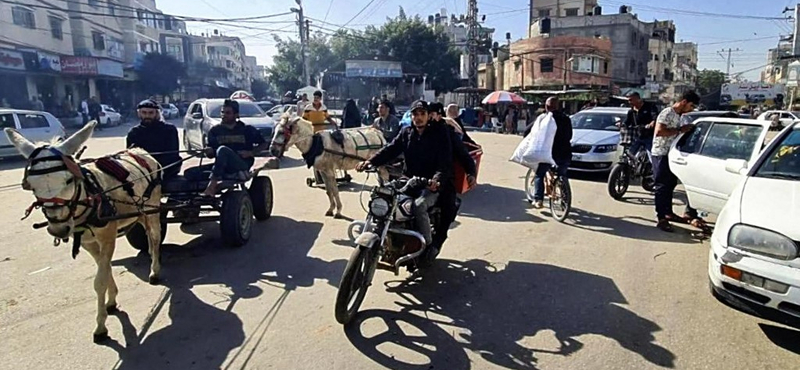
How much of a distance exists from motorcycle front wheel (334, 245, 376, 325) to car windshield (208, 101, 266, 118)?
12112mm

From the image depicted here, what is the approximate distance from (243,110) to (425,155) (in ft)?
41.5

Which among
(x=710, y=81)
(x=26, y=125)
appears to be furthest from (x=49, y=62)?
(x=710, y=81)

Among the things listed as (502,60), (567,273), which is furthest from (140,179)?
(502,60)

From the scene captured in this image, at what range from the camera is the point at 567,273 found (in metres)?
4.75

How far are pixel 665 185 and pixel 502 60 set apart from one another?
4062cm

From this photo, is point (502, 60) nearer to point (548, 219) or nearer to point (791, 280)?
point (548, 219)

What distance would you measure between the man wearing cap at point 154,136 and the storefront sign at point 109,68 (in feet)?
104

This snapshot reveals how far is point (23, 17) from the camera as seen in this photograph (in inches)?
1153

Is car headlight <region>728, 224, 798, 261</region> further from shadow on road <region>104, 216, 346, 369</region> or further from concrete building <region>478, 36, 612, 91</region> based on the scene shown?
concrete building <region>478, 36, 612, 91</region>

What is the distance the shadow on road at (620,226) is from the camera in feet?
19.6

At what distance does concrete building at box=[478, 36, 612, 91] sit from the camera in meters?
37.0

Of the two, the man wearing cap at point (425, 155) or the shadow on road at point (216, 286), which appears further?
the man wearing cap at point (425, 155)

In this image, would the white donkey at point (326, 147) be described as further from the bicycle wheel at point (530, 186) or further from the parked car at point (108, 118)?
the parked car at point (108, 118)

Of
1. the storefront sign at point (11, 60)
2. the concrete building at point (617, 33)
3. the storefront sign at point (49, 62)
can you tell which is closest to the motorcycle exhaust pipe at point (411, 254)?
the storefront sign at point (11, 60)
